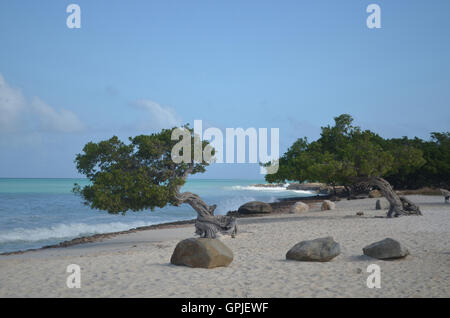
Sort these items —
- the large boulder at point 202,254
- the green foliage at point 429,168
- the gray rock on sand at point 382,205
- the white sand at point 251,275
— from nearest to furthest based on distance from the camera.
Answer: the white sand at point 251,275, the large boulder at point 202,254, the gray rock on sand at point 382,205, the green foliage at point 429,168

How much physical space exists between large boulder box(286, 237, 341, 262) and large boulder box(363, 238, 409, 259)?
116 cm

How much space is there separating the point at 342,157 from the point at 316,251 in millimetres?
13766

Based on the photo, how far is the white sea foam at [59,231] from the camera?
27156 millimetres

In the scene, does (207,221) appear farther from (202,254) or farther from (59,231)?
(59,231)

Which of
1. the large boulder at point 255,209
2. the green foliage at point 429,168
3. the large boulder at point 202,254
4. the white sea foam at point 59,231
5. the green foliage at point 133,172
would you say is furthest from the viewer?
the green foliage at point 429,168

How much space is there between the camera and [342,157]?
2481cm

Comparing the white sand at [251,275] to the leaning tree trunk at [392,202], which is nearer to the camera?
the white sand at [251,275]

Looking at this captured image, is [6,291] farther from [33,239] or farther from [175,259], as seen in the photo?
[33,239]

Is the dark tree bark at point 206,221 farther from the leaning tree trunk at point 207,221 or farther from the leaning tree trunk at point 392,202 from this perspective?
the leaning tree trunk at point 392,202

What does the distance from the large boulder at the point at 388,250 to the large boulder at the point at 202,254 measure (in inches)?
183

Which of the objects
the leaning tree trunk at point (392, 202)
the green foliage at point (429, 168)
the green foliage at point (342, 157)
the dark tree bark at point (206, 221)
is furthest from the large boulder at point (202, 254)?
the green foliage at point (429, 168)

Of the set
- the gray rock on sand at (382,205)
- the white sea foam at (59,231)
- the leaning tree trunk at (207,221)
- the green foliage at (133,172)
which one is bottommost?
the white sea foam at (59,231)

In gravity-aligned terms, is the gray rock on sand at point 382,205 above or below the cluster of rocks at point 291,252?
below
